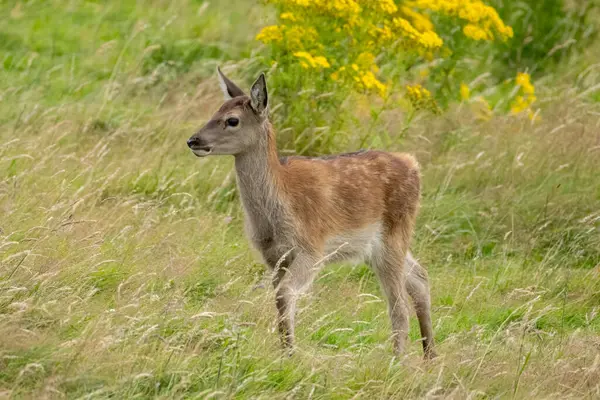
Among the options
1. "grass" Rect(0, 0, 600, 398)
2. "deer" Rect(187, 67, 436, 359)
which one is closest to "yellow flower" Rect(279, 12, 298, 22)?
"grass" Rect(0, 0, 600, 398)

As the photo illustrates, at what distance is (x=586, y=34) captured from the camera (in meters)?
14.8

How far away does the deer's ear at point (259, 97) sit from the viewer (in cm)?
750

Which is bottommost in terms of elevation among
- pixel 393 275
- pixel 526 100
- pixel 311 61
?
pixel 526 100

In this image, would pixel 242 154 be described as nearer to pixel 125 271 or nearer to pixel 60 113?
pixel 125 271

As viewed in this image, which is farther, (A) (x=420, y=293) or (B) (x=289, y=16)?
(B) (x=289, y=16)

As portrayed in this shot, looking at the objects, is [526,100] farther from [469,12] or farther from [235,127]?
[235,127]

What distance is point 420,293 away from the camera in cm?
814

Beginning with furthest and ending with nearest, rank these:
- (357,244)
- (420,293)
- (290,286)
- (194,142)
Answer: (420,293) → (357,244) → (194,142) → (290,286)

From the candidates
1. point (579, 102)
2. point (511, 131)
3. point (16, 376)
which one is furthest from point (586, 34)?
point (16, 376)

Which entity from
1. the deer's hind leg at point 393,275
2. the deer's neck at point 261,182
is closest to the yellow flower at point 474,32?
the deer's hind leg at point 393,275

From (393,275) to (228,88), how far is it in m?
1.70

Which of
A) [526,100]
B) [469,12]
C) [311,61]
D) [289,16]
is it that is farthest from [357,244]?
[526,100]

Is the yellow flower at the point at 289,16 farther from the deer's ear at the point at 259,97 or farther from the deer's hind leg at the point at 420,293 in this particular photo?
the deer's hind leg at the point at 420,293

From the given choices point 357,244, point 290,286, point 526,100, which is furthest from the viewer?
point 526,100
